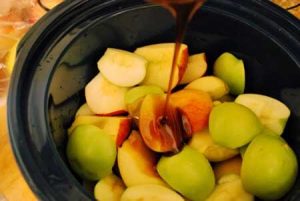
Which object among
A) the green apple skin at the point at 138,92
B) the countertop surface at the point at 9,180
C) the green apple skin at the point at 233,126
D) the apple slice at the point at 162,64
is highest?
the apple slice at the point at 162,64

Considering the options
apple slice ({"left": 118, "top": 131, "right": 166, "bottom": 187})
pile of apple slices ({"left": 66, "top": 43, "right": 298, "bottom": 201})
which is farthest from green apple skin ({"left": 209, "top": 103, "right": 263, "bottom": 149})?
apple slice ({"left": 118, "top": 131, "right": 166, "bottom": 187})

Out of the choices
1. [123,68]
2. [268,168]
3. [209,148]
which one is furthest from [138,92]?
[268,168]

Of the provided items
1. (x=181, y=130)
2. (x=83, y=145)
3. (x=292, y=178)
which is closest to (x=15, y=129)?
(x=83, y=145)

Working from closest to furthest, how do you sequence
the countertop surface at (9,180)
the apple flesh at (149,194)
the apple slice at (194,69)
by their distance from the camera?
the apple flesh at (149,194) → the countertop surface at (9,180) → the apple slice at (194,69)

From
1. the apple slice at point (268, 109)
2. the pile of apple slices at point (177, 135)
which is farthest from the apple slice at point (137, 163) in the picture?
the apple slice at point (268, 109)

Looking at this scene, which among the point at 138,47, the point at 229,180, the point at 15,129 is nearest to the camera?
the point at 15,129

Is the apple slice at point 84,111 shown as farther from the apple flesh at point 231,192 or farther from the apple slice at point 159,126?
the apple flesh at point 231,192

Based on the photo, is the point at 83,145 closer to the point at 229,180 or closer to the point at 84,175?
the point at 84,175

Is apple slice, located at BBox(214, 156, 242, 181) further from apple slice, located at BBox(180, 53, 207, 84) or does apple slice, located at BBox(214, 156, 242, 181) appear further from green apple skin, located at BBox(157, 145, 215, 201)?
apple slice, located at BBox(180, 53, 207, 84)
